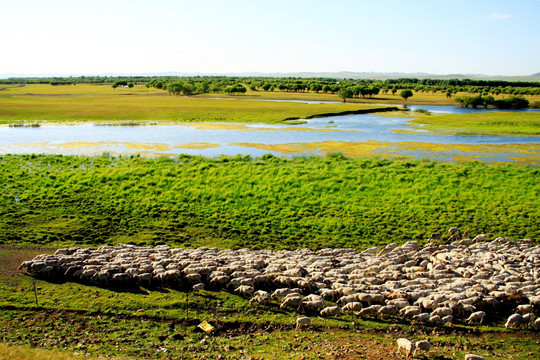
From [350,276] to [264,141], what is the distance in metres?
33.2

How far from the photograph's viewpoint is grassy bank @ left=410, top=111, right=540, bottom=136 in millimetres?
58938

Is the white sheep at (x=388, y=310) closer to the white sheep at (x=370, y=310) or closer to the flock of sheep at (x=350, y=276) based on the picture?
the flock of sheep at (x=350, y=276)

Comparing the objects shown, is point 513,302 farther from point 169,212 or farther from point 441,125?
point 441,125

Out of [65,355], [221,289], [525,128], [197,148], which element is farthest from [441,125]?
[65,355]

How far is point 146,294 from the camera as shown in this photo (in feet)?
48.8

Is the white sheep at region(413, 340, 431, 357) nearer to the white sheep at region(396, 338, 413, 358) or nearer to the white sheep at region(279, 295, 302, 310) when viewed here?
the white sheep at region(396, 338, 413, 358)

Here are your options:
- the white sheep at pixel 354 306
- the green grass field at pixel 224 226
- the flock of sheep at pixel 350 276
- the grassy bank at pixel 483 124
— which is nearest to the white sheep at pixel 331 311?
the flock of sheep at pixel 350 276

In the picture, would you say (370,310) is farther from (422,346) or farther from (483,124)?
(483,124)

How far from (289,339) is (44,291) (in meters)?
8.76

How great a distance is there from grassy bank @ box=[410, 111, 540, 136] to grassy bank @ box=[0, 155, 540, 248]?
28160 mm

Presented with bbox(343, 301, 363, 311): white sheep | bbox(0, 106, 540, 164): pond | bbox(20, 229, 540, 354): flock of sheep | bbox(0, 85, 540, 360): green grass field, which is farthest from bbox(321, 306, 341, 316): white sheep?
bbox(0, 106, 540, 164): pond

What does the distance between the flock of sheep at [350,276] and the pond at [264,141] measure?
73.5 ft

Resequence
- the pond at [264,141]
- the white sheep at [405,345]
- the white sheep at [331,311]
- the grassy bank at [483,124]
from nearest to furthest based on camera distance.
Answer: the white sheep at [405,345], the white sheep at [331,311], the pond at [264,141], the grassy bank at [483,124]

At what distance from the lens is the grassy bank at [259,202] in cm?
2208
